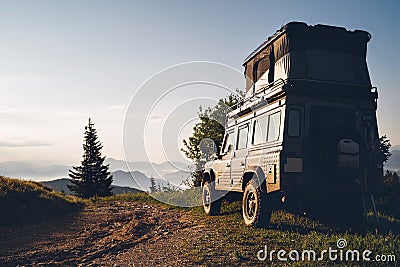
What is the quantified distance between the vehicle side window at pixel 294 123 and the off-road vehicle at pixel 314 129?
0.07 feet

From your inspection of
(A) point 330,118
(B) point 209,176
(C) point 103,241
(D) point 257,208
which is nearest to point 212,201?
(B) point 209,176

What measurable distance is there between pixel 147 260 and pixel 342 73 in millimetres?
5793

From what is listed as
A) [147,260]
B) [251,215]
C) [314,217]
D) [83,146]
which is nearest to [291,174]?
[251,215]

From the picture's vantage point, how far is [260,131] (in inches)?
373

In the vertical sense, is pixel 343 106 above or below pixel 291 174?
above

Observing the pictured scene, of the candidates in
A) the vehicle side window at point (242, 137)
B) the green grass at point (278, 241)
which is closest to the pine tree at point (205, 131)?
the vehicle side window at point (242, 137)

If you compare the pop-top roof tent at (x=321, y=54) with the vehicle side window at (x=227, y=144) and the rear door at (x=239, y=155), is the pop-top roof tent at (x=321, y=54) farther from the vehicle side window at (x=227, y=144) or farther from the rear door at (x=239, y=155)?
the vehicle side window at (x=227, y=144)

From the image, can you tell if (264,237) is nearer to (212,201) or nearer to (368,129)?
(368,129)

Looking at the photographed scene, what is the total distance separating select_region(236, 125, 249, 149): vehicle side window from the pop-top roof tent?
1947mm

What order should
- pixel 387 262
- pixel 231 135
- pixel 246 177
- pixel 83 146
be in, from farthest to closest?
pixel 83 146, pixel 231 135, pixel 246 177, pixel 387 262

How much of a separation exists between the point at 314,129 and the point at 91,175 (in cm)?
3471

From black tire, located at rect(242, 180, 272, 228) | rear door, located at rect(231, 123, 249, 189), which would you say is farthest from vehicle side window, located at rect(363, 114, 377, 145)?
rear door, located at rect(231, 123, 249, 189)

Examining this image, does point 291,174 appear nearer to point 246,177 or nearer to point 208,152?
point 246,177

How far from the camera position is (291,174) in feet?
25.5
